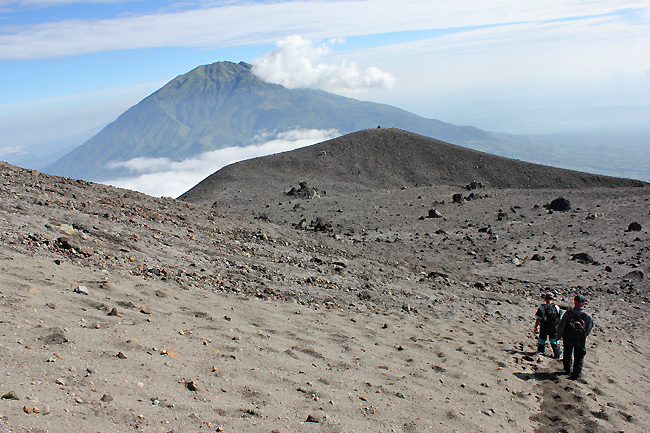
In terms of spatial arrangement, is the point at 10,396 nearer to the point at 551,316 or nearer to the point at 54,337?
the point at 54,337

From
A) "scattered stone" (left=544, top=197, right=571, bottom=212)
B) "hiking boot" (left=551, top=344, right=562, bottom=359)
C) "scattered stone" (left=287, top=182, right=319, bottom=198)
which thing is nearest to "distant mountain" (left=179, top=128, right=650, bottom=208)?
"scattered stone" (left=287, top=182, right=319, bottom=198)

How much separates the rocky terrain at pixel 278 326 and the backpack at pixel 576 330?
0.71 m

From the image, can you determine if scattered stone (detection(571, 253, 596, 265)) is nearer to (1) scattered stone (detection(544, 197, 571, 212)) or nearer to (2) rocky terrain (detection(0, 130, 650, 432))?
(2) rocky terrain (detection(0, 130, 650, 432))

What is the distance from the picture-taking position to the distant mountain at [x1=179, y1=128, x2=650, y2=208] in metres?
33.6

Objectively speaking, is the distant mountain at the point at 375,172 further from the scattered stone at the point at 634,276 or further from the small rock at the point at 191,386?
the small rock at the point at 191,386

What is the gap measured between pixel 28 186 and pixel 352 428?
10.0m

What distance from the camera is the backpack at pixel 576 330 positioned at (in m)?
7.29

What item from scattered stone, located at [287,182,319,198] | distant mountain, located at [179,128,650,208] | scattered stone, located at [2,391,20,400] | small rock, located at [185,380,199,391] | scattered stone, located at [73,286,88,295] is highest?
distant mountain, located at [179,128,650,208]

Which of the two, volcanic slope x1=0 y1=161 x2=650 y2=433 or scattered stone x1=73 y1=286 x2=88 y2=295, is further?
scattered stone x1=73 y1=286 x2=88 y2=295

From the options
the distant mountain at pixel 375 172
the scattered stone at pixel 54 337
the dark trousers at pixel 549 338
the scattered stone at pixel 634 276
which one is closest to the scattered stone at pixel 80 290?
the scattered stone at pixel 54 337

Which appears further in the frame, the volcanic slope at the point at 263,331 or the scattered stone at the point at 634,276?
the scattered stone at the point at 634,276

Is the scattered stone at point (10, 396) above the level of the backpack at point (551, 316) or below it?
above

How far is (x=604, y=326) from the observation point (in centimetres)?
1087

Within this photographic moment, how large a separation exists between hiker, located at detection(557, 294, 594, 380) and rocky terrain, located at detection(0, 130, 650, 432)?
276 millimetres
